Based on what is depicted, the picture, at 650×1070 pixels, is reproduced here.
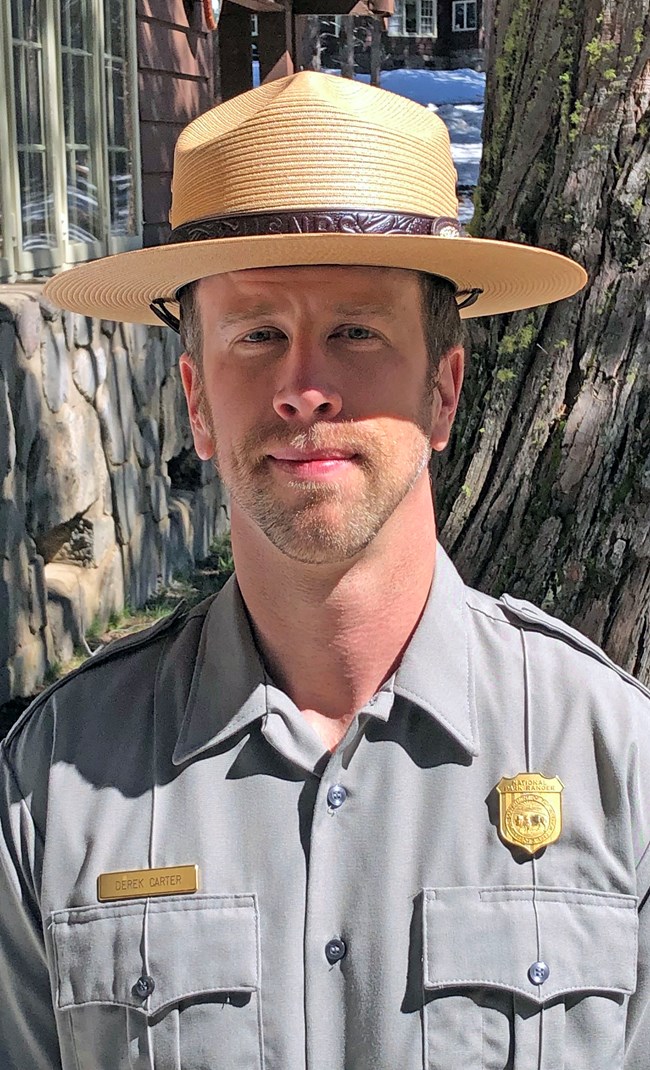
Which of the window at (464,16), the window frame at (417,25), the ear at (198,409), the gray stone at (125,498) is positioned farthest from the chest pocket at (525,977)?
the window at (464,16)

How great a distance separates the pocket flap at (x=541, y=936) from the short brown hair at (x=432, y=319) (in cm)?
76

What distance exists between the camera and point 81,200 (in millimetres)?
5855

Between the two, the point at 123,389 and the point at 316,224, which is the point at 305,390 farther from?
the point at 123,389

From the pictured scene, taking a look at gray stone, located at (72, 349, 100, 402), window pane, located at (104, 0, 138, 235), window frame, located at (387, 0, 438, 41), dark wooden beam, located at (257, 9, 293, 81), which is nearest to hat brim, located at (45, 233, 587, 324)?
gray stone, located at (72, 349, 100, 402)

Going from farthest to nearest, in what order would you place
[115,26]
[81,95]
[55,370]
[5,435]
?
[115,26] < [81,95] < [55,370] < [5,435]

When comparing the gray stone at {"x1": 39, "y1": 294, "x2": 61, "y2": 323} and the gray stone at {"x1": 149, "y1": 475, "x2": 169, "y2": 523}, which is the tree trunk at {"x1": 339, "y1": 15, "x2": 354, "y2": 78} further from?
the gray stone at {"x1": 39, "y1": 294, "x2": 61, "y2": 323}

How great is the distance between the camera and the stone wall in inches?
191

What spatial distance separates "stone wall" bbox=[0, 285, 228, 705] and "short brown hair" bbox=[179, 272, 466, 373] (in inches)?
116

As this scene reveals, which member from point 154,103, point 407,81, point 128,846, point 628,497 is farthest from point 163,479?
point 407,81

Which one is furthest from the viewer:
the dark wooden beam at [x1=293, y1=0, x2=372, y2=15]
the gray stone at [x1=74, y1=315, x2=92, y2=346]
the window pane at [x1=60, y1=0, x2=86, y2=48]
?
the dark wooden beam at [x1=293, y1=0, x2=372, y2=15]

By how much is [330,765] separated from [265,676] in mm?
182

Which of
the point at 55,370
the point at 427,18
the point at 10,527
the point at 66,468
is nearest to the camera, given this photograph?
the point at 10,527

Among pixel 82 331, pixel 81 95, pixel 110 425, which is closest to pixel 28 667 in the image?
pixel 110 425

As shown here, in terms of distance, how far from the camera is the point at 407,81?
63.9 feet
